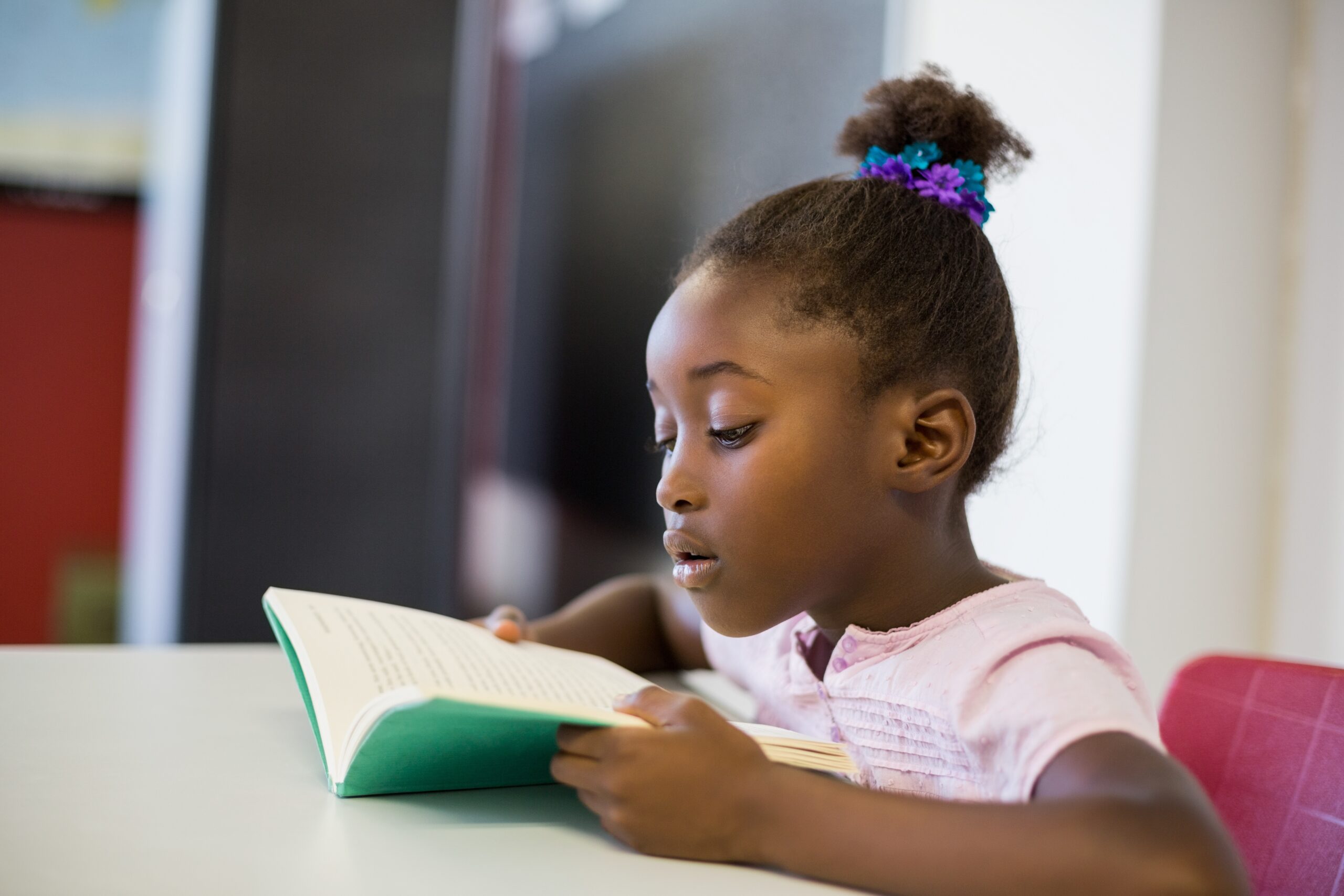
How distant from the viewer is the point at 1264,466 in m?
1.26

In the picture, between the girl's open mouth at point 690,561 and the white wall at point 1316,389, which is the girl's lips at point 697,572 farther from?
the white wall at point 1316,389

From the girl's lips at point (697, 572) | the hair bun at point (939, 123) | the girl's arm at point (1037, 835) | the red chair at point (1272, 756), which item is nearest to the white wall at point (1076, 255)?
the hair bun at point (939, 123)

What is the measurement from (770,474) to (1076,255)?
706mm

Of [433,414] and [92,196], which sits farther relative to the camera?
[92,196]

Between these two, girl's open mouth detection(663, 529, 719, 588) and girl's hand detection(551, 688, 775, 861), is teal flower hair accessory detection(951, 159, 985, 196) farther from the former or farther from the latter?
girl's hand detection(551, 688, 775, 861)

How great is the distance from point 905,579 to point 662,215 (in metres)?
1.18

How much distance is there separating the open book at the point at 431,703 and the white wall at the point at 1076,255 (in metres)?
0.64

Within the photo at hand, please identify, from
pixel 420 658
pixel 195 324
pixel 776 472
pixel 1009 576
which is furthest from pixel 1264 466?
pixel 195 324

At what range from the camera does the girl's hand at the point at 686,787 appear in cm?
50

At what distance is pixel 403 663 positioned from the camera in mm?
665

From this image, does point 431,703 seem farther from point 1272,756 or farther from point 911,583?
point 1272,756

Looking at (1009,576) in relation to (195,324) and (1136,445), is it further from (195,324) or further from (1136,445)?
(195,324)

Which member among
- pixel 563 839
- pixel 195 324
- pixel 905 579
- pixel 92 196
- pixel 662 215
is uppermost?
pixel 92 196

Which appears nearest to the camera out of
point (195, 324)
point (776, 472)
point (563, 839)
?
point (563, 839)
